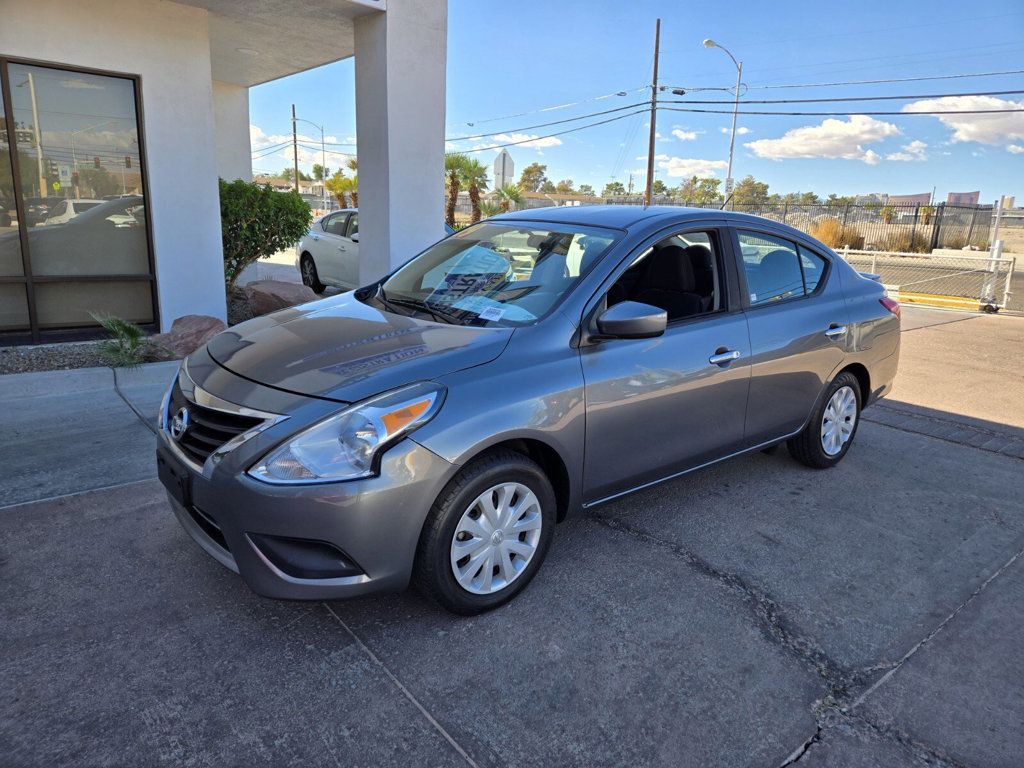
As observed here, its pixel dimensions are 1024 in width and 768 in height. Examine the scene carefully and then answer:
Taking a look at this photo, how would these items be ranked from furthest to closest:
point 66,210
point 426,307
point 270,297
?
point 270,297 < point 66,210 < point 426,307

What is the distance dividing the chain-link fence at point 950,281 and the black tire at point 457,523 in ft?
39.6

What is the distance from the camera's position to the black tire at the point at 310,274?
13484mm

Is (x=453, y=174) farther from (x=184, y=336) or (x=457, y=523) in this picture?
(x=457, y=523)

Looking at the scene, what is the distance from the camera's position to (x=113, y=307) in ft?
25.1

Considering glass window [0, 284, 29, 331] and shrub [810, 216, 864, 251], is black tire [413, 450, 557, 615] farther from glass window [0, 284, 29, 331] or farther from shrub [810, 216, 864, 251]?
shrub [810, 216, 864, 251]

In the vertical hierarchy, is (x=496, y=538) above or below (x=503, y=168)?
below

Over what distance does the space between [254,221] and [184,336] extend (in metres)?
2.39

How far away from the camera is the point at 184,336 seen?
23.2 feet

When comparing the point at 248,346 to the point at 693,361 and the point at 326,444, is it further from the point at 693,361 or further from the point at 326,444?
the point at 693,361

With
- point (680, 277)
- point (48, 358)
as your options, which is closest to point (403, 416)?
point (680, 277)

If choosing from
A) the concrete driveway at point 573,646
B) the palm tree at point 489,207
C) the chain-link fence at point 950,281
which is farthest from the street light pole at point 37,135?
the palm tree at point 489,207

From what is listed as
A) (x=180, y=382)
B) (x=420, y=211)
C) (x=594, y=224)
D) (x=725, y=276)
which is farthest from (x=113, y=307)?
(x=725, y=276)

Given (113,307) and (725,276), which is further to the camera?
(113,307)

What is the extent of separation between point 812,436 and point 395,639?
3.10 m
